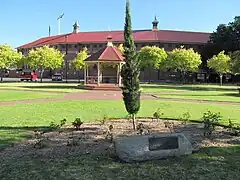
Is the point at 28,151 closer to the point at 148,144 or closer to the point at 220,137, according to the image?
the point at 148,144

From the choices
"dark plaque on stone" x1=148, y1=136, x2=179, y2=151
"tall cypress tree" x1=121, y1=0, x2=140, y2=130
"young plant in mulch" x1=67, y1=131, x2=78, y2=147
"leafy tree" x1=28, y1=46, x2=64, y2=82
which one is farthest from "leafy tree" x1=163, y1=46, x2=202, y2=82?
"dark plaque on stone" x1=148, y1=136, x2=179, y2=151

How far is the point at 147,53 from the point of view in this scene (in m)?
69.2

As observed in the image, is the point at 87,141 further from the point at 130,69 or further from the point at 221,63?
the point at 221,63

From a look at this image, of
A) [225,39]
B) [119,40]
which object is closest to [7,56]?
[119,40]

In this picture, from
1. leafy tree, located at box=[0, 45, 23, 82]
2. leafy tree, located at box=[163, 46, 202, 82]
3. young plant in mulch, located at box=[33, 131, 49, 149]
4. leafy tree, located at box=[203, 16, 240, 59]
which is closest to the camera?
young plant in mulch, located at box=[33, 131, 49, 149]

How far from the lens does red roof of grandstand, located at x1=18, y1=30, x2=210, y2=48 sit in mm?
87550

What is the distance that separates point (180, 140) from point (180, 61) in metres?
57.8

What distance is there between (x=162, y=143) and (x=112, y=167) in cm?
123

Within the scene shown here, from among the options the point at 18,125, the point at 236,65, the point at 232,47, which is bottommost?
the point at 18,125

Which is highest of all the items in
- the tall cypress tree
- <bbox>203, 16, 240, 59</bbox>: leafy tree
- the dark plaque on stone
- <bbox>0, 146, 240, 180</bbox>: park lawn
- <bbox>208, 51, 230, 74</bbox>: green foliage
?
<bbox>203, 16, 240, 59</bbox>: leafy tree

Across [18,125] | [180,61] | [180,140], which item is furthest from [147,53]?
[180,140]

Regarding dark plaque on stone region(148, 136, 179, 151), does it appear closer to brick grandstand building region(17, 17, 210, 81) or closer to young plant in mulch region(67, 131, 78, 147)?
young plant in mulch region(67, 131, 78, 147)

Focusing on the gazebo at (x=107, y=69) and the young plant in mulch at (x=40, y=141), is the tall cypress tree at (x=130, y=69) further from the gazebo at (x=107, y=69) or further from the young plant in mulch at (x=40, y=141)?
the gazebo at (x=107, y=69)

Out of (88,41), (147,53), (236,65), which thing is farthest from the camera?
(88,41)
